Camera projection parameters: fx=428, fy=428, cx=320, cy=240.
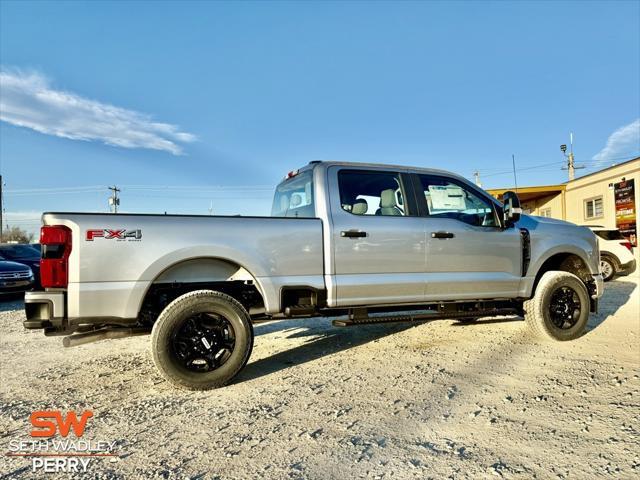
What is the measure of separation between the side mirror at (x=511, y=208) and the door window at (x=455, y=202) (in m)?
0.13

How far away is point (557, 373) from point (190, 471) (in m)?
3.35

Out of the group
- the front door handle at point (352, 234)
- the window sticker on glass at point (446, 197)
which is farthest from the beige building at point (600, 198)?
the front door handle at point (352, 234)

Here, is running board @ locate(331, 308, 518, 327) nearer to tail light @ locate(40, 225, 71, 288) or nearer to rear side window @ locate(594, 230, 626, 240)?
tail light @ locate(40, 225, 71, 288)

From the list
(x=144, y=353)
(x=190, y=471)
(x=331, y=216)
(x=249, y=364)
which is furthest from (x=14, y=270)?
(x=190, y=471)

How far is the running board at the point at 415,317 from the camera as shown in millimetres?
Answer: 4375

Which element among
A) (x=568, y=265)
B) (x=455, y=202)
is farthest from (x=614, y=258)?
(x=455, y=202)

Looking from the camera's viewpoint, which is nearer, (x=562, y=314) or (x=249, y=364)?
(x=249, y=364)

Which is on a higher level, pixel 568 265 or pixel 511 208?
pixel 511 208

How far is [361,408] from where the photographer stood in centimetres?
324

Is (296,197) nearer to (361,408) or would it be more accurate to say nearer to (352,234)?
(352,234)

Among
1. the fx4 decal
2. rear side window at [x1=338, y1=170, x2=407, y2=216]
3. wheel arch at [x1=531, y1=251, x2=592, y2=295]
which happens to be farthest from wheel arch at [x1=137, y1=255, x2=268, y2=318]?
wheel arch at [x1=531, y1=251, x2=592, y2=295]

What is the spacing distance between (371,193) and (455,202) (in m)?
1.06

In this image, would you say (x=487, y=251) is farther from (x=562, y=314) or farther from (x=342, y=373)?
(x=342, y=373)

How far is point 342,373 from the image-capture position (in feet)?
13.4
